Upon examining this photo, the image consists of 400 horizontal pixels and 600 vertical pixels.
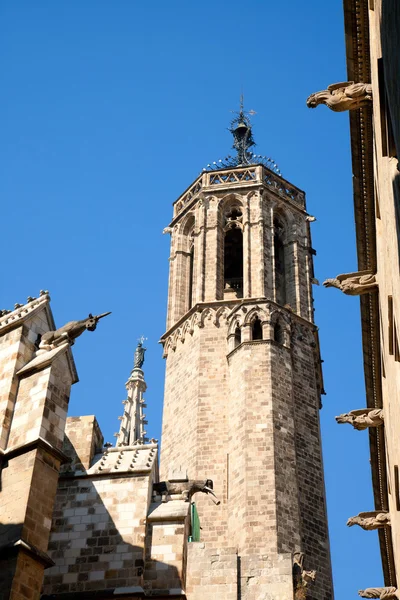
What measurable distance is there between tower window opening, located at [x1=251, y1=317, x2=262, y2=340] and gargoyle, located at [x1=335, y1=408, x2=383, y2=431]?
12131 millimetres

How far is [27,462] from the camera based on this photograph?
40.0ft

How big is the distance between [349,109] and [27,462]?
5887mm

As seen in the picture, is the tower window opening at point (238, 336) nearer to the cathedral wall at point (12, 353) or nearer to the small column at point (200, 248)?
the small column at point (200, 248)

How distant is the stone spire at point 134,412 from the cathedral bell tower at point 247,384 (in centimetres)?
139

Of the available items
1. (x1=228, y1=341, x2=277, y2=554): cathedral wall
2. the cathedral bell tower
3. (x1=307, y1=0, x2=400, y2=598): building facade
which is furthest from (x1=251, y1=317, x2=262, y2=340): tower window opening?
(x1=307, y1=0, x2=400, y2=598): building facade

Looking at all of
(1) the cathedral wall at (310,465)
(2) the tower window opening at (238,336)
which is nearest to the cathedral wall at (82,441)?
(1) the cathedral wall at (310,465)

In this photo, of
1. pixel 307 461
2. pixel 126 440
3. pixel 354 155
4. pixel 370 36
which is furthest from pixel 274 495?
pixel 370 36

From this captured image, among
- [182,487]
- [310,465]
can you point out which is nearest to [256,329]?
[310,465]

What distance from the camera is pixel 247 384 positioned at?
83.1 ft

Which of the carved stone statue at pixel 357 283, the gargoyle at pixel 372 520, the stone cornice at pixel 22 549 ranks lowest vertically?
the stone cornice at pixel 22 549

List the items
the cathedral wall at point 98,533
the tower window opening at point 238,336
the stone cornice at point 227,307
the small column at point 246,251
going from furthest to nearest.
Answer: the small column at point 246,251
the stone cornice at point 227,307
the tower window opening at point 238,336
the cathedral wall at point 98,533

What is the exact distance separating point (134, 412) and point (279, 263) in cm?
631

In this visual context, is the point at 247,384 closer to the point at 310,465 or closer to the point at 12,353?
the point at 310,465

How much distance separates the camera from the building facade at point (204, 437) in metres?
13.5
